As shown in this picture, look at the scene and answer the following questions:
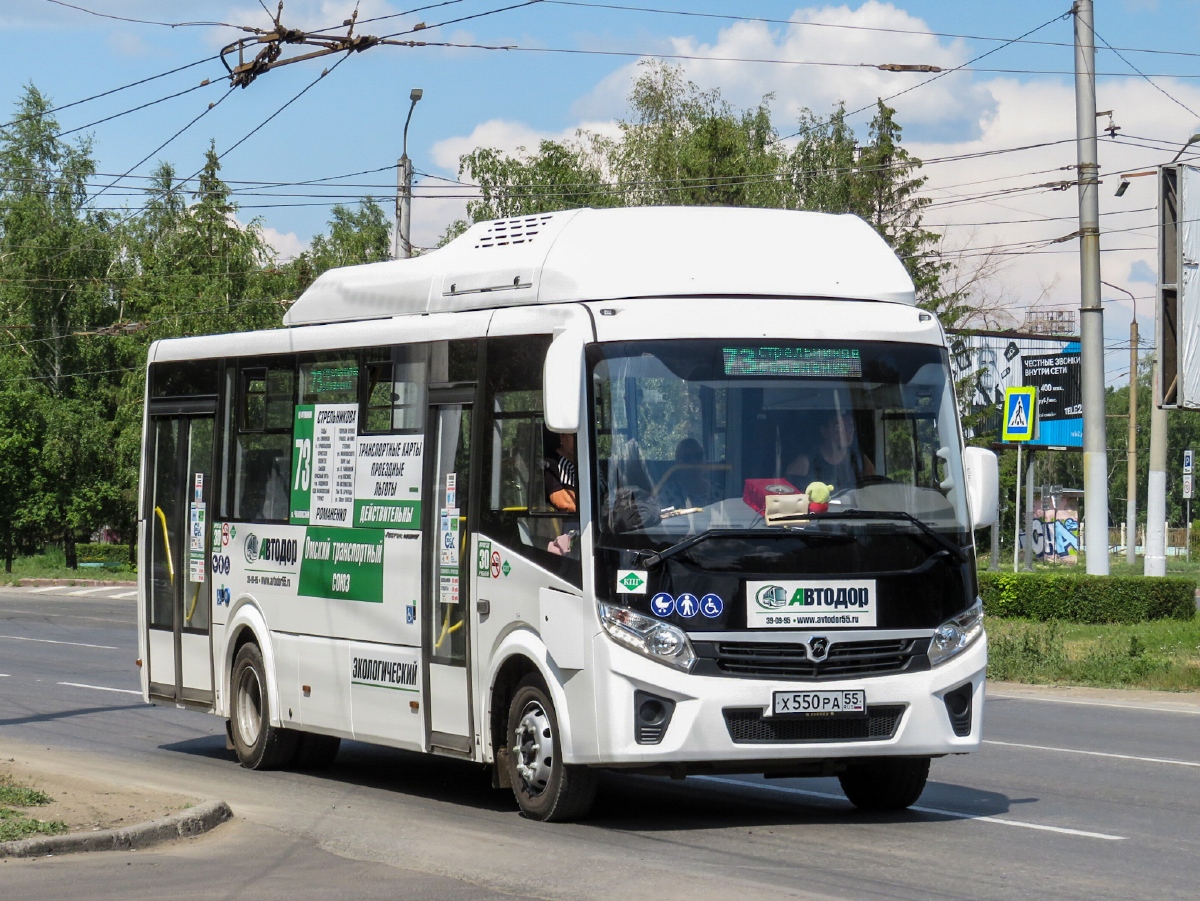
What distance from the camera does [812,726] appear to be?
9805 millimetres

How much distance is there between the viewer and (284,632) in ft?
43.3

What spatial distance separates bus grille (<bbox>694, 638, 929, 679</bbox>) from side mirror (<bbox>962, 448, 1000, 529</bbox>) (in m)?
0.86

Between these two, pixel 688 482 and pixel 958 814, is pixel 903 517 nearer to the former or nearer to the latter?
pixel 688 482

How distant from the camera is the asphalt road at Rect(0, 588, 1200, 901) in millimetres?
8320

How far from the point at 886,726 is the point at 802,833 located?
2.36 feet

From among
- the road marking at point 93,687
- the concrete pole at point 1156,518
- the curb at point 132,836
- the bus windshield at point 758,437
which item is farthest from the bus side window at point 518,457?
the concrete pole at point 1156,518

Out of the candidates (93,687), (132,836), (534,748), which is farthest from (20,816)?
(93,687)

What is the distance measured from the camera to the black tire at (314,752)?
13.6 meters

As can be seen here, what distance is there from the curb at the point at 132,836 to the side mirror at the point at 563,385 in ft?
9.43

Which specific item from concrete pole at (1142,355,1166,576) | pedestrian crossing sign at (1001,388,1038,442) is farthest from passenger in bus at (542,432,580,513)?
pedestrian crossing sign at (1001,388,1038,442)

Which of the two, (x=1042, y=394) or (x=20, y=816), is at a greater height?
(x=1042, y=394)

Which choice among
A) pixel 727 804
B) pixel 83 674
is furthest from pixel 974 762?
pixel 83 674

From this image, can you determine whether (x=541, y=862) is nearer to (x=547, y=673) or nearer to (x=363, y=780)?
(x=547, y=673)

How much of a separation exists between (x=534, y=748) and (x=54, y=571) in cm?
4981
